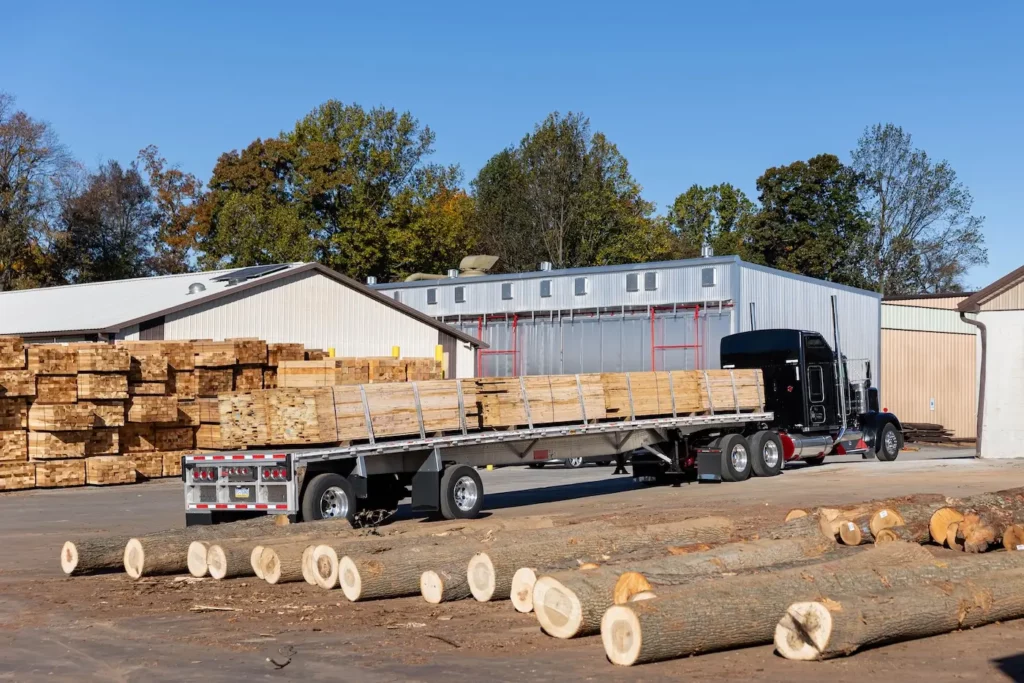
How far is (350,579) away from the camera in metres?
11.0

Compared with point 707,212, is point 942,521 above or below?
below

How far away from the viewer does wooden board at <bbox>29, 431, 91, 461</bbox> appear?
24594 millimetres

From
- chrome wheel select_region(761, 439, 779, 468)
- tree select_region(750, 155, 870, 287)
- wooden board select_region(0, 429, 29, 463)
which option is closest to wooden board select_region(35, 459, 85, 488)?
wooden board select_region(0, 429, 29, 463)

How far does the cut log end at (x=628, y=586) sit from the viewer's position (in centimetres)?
948

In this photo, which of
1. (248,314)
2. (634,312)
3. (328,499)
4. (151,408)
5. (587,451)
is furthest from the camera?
(634,312)

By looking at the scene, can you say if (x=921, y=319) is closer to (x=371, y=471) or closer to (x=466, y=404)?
(x=466, y=404)

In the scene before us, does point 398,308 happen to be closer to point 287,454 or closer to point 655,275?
point 655,275

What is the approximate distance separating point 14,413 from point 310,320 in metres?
10.5

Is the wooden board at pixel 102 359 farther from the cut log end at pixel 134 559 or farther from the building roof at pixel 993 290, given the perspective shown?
the building roof at pixel 993 290

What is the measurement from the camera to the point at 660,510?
60.3 ft

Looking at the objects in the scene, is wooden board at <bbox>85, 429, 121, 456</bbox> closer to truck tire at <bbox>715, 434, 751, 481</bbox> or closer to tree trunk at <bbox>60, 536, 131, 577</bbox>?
truck tire at <bbox>715, 434, 751, 481</bbox>

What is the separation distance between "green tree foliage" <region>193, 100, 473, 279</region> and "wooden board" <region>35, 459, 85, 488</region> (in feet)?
116

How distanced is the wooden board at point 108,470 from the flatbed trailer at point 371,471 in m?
8.27

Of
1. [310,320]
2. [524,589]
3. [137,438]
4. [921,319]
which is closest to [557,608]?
[524,589]
